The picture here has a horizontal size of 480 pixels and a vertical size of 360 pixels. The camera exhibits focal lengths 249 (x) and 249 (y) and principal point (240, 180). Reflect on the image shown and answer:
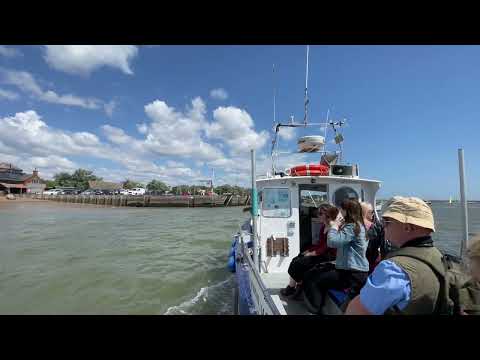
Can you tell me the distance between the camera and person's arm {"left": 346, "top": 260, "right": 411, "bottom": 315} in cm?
128

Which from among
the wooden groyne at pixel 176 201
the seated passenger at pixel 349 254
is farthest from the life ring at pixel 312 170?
the wooden groyne at pixel 176 201

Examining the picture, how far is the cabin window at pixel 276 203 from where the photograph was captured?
5.53m

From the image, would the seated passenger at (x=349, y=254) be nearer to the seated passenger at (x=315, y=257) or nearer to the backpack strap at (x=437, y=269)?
the seated passenger at (x=315, y=257)

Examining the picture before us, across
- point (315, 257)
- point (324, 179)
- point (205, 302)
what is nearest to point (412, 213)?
point (315, 257)

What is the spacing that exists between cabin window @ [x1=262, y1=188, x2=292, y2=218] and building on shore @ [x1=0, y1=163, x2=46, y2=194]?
8623 centimetres

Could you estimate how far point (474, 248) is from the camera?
1297 millimetres

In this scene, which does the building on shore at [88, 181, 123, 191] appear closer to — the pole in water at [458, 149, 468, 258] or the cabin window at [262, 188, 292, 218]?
the cabin window at [262, 188, 292, 218]

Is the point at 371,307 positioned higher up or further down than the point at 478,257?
further down

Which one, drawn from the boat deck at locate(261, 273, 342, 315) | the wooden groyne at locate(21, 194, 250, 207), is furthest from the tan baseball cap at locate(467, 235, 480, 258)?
the wooden groyne at locate(21, 194, 250, 207)

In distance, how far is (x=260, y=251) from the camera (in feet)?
17.5

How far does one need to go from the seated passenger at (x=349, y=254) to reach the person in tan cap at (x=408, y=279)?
1533 mm
